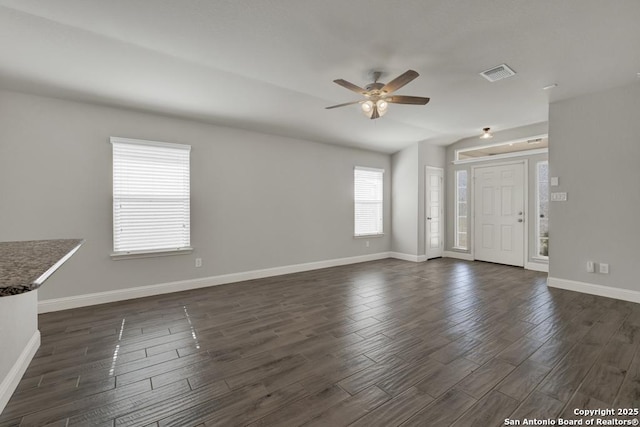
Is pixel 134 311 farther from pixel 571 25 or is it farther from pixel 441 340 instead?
pixel 571 25

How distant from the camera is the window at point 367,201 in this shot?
6391 millimetres

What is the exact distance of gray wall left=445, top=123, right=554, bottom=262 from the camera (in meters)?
5.61

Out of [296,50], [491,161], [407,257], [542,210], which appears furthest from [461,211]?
[296,50]

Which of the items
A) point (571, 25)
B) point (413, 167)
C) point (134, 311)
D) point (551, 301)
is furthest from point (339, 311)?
point (413, 167)

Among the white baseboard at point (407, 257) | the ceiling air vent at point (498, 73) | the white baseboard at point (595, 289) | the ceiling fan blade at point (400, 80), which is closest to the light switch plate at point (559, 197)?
the white baseboard at point (595, 289)

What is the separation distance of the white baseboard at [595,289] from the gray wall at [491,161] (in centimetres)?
145

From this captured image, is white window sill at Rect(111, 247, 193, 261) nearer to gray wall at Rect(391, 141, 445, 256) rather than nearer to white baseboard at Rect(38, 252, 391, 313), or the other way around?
white baseboard at Rect(38, 252, 391, 313)

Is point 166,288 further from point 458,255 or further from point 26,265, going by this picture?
point 458,255

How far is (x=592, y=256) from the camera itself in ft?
13.1

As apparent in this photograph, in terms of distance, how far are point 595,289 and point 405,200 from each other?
3.56 metres

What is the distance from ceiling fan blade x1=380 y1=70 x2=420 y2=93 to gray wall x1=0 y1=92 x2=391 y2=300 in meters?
2.57

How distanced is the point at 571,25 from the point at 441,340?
2.98 metres

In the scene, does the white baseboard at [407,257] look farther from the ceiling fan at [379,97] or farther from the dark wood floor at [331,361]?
the ceiling fan at [379,97]

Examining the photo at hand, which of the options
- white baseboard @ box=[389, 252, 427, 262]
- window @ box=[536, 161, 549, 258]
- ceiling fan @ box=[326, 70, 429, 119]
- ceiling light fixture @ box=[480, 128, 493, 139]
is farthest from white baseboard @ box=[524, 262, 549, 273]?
ceiling fan @ box=[326, 70, 429, 119]
